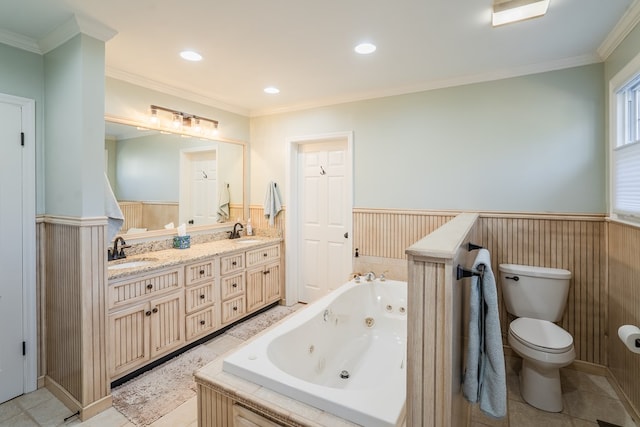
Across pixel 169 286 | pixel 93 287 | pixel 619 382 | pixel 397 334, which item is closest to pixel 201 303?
pixel 169 286

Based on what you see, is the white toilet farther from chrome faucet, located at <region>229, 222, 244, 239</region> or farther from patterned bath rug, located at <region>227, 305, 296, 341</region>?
chrome faucet, located at <region>229, 222, 244, 239</region>

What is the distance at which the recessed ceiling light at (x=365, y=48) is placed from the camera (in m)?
2.26

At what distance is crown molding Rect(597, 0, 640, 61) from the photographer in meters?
1.80

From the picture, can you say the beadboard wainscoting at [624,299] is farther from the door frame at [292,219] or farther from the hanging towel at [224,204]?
the hanging towel at [224,204]

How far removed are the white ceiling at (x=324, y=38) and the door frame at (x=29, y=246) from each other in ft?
1.88

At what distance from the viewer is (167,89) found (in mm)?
3045

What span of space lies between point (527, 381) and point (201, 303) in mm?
2679

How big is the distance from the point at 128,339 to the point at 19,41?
2226 mm

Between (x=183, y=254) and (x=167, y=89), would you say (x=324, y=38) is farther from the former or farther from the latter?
(x=183, y=254)

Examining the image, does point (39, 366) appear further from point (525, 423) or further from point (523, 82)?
point (523, 82)

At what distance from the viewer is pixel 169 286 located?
2.56 meters

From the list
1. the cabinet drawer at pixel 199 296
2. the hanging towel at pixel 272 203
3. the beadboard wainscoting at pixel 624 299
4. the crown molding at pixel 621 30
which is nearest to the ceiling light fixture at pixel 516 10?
the crown molding at pixel 621 30

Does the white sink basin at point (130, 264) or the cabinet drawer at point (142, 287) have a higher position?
the white sink basin at point (130, 264)

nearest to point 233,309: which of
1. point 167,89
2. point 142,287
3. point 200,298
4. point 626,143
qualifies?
point 200,298
